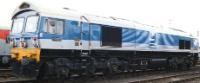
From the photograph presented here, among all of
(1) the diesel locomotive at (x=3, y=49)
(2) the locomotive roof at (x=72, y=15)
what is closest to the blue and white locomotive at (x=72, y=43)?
(2) the locomotive roof at (x=72, y=15)

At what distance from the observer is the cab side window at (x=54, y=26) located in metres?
14.3

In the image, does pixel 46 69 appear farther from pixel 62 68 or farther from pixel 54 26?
pixel 54 26

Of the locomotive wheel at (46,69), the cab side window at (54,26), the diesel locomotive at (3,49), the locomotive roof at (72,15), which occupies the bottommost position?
the locomotive wheel at (46,69)

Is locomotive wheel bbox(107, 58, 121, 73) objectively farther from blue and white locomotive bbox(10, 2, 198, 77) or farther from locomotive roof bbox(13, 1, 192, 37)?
locomotive roof bbox(13, 1, 192, 37)

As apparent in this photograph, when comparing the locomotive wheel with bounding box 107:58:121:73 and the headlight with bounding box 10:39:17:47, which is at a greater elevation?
the headlight with bounding box 10:39:17:47

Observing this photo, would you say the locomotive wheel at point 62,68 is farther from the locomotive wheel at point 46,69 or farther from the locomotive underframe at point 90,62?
the locomotive wheel at point 46,69

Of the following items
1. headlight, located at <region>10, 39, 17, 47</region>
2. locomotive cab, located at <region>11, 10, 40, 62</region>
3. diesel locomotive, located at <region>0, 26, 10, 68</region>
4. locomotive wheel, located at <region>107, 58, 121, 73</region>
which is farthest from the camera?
diesel locomotive, located at <region>0, 26, 10, 68</region>

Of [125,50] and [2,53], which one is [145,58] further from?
[2,53]

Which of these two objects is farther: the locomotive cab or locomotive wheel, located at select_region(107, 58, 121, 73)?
locomotive wheel, located at select_region(107, 58, 121, 73)

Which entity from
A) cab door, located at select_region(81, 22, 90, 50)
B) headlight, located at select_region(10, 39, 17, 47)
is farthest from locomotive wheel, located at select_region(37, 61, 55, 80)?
cab door, located at select_region(81, 22, 90, 50)

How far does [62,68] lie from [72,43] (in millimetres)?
1193

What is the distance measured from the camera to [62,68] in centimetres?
1472

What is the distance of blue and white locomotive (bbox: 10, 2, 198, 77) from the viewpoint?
14.2 metres

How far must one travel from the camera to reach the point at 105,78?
17406 mm
